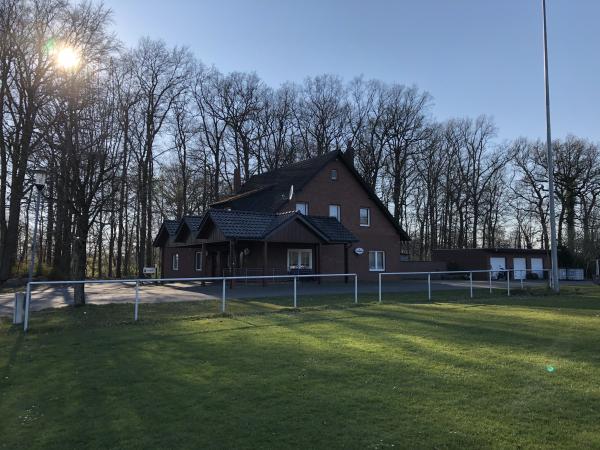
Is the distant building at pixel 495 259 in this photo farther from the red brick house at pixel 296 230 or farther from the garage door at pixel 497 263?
the red brick house at pixel 296 230

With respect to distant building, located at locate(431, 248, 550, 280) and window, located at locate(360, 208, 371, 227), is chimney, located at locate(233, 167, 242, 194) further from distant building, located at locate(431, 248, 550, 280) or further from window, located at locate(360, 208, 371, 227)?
distant building, located at locate(431, 248, 550, 280)

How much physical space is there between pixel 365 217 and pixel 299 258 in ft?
25.1

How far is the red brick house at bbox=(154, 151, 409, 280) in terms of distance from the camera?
2920 centimetres

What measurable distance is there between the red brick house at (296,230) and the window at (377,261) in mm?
75

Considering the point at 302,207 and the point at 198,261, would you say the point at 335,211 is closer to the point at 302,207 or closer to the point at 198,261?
the point at 302,207

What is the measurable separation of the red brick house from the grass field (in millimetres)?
16581

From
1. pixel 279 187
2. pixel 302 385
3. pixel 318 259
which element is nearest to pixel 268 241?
pixel 318 259

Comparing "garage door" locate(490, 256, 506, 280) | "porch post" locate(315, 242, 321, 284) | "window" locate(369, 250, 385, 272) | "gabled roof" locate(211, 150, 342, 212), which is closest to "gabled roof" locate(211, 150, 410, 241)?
"gabled roof" locate(211, 150, 342, 212)

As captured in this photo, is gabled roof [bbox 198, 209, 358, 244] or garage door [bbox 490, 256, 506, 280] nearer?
gabled roof [bbox 198, 209, 358, 244]

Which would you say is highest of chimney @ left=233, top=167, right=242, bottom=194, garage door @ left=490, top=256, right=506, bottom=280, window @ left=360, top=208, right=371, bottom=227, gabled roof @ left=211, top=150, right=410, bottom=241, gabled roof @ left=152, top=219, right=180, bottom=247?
chimney @ left=233, top=167, right=242, bottom=194

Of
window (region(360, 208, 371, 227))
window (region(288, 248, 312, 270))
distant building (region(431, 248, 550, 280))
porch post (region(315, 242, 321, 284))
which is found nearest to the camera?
porch post (region(315, 242, 321, 284))

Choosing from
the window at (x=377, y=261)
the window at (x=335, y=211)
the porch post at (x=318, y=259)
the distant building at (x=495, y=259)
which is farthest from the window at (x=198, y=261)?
the distant building at (x=495, y=259)

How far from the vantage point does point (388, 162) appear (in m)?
52.5

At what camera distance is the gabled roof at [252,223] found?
27.8 m
